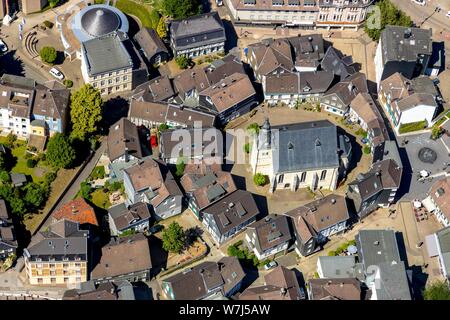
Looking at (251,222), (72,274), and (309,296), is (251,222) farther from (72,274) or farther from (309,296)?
(72,274)

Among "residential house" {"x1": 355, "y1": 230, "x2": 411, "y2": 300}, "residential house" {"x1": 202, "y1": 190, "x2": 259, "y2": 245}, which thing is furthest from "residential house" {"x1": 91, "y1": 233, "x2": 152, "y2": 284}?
"residential house" {"x1": 355, "y1": 230, "x2": 411, "y2": 300}

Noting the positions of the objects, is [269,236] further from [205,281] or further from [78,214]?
[78,214]

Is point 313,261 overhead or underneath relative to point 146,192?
underneath

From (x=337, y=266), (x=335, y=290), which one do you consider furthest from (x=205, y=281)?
(x=337, y=266)

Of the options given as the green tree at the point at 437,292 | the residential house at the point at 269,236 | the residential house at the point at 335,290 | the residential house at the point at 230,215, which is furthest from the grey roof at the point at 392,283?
the residential house at the point at 230,215

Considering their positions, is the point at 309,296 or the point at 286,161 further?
the point at 286,161

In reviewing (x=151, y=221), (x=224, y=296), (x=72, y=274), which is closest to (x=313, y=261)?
(x=224, y=296)
